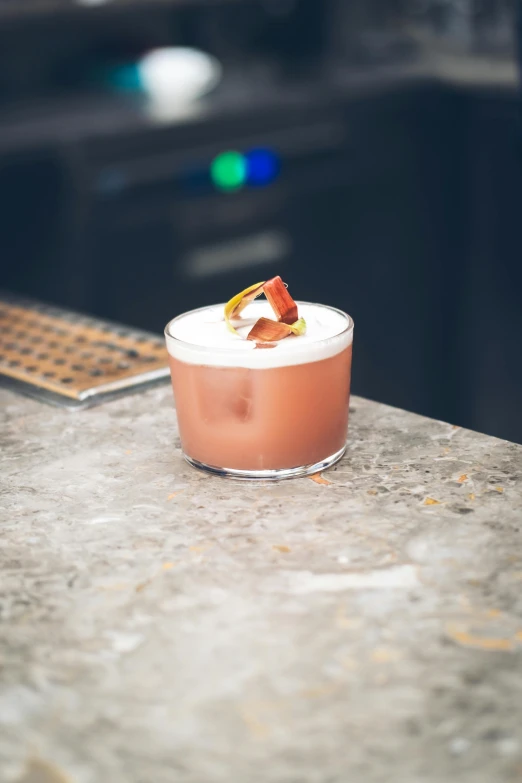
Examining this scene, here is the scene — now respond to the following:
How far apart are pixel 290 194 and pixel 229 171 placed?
204 mm

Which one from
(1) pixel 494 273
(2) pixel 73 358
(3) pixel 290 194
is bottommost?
(1) pixel 494 273

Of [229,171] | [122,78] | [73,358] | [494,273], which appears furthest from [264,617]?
[122,78]

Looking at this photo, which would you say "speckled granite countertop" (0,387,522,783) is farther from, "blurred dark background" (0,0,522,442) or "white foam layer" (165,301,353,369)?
"blurred dark background" (0,0,522,442)

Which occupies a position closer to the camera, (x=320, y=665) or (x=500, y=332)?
(x=320, y=665)

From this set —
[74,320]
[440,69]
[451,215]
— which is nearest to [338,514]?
[74,320]

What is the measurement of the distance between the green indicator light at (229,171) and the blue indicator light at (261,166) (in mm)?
20

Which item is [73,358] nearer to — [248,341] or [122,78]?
[248,341]

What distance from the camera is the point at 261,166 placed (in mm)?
2789

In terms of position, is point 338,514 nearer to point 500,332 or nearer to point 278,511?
point 278,511

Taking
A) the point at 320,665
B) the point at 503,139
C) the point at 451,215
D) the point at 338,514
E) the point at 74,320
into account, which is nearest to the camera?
the point at 320,665

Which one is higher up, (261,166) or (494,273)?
(261,166)

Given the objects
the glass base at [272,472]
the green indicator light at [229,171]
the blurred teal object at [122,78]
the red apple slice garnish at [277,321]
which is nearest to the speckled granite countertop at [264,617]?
the glass base at [272,472]

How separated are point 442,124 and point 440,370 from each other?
768 millimetres

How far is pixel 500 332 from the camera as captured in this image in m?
2.84
